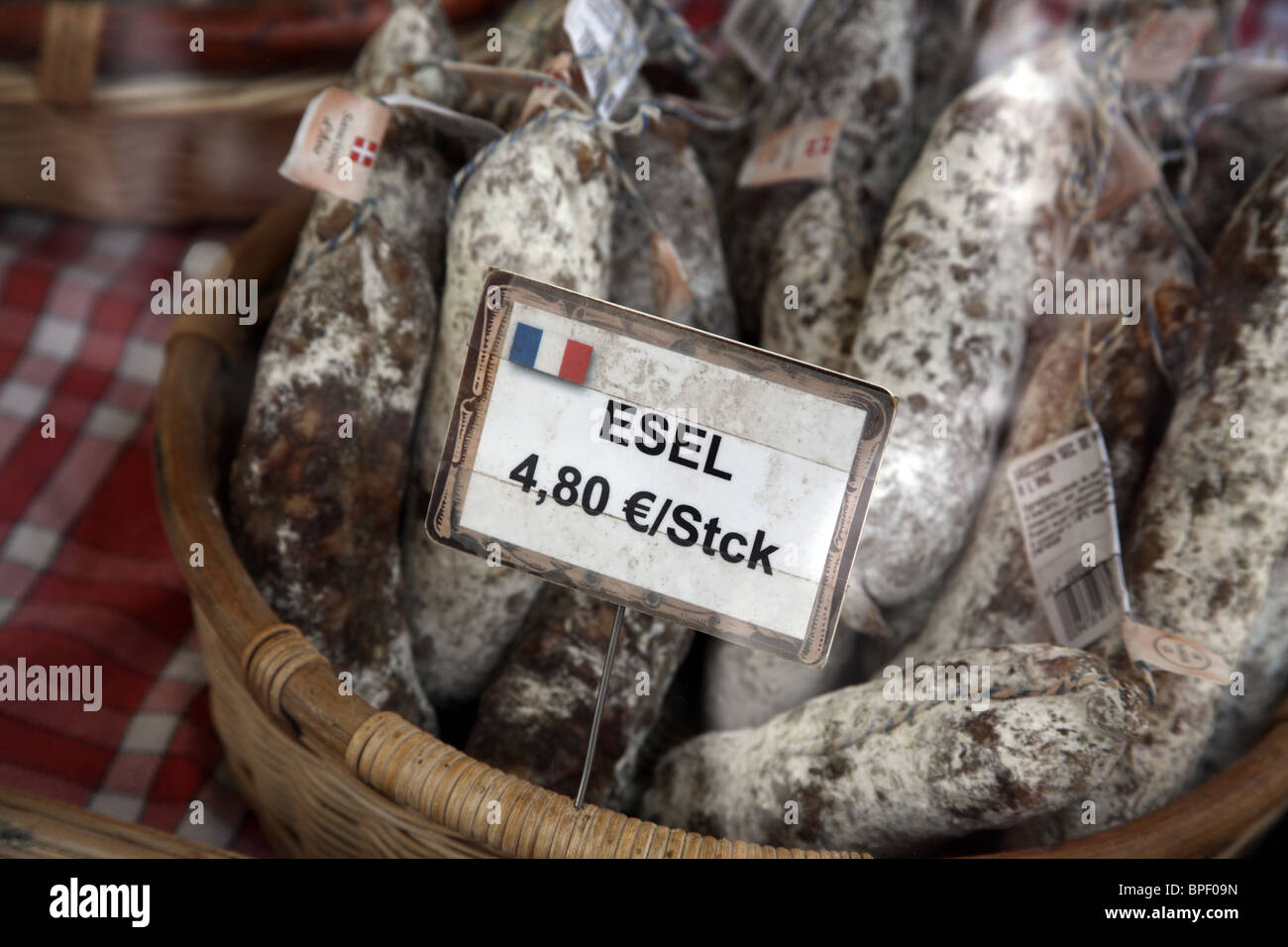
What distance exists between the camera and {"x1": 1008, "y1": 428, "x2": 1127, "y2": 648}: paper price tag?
0.85 metres

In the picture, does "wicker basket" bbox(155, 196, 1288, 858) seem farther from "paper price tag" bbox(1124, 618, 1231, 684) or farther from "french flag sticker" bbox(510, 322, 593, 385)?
"french flag sticker" bbox(510, 322, 593, 385)

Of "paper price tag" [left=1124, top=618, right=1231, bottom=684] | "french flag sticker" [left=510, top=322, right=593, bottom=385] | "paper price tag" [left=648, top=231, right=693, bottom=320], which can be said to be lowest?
"paper price tag" [left=1124, top=618, right=1231, bottom=684]

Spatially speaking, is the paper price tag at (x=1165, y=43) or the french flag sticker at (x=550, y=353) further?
the paper price tag at (x=1165, y=43)

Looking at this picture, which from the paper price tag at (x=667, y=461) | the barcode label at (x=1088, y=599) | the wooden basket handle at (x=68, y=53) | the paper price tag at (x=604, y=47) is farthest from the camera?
the wooden basket handle at (x=68, y=53)

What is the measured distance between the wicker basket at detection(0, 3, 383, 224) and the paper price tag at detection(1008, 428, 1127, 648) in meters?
1.13

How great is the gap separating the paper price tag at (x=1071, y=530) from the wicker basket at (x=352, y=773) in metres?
0.17

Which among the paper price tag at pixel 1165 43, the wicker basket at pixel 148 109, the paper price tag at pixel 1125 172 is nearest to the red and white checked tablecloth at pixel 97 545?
the wicker basket at pixel 148 109

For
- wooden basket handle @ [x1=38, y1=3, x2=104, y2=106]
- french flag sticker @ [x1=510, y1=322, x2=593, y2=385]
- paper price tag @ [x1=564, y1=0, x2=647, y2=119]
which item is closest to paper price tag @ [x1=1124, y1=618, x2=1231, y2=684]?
french flag sticker @ [x1=510, y1=322, x2=593, y2=385]

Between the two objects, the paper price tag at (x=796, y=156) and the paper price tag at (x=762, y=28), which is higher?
the paper price tag at (x=762, y=28)

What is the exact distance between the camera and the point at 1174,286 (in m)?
1.00

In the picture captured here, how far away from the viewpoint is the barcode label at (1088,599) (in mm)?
847

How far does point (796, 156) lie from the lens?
1.14m

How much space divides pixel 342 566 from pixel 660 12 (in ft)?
2.71

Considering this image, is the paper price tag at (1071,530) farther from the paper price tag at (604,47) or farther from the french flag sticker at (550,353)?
the paper price tag at (604,47)
